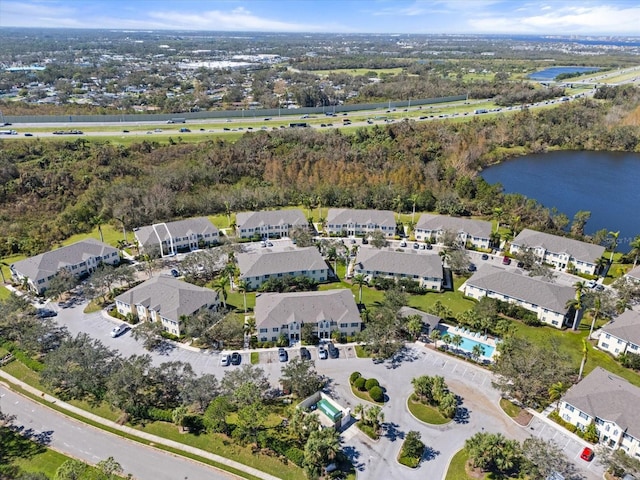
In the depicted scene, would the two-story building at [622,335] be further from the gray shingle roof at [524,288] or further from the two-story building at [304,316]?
the two-story building at [304,316]

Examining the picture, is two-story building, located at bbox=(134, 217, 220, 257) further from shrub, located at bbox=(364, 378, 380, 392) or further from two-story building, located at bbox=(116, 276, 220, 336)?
shrub, located at bbox=(364, 378, 380, 392)

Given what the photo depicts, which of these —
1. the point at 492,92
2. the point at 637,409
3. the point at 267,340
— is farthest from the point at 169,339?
the point at 492,92

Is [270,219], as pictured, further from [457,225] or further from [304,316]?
[457,225]

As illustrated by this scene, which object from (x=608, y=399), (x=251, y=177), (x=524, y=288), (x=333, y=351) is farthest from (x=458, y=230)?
(x=251, y=177)

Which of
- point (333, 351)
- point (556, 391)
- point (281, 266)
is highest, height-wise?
point (281, 266)

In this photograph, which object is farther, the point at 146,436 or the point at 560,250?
the point at 560,250

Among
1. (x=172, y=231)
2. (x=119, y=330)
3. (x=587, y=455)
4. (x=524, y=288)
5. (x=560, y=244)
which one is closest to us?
(x=587, y=455)

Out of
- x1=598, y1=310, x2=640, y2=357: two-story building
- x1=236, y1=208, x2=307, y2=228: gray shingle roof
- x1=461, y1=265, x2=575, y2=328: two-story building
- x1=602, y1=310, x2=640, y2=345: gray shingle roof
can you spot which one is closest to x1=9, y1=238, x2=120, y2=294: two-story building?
x1=236, y1=208, x2=307, y2=228: gray shingle roof

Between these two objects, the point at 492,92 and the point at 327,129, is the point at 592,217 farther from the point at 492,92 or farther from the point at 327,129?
the point at 492,92
